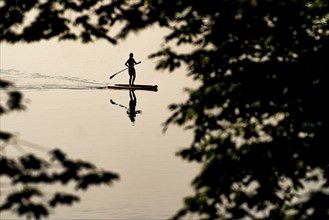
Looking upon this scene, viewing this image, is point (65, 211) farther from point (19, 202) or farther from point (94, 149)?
point (19, 202)

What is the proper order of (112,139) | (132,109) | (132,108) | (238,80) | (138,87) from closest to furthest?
1. (238,80)
2. (112,139)
3. (132,109)
4. (132,108)
5. (138,87)

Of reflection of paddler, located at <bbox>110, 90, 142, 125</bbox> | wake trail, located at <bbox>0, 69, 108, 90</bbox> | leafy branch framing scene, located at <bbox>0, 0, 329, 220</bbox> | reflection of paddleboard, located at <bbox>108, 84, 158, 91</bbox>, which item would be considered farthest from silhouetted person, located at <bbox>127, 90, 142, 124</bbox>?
leafy branch framing scene, located at <bbox>0, 0, 329, 220</bbox>

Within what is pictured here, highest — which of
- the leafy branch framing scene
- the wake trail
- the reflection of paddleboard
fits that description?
the wake trail

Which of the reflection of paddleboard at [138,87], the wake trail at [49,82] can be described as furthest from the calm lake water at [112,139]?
the reflection of paddleboard at [138,87]

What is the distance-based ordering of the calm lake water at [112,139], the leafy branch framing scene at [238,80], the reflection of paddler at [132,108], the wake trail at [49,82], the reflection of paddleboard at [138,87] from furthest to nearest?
the wake trail at [49,82] < the reflection of paddleboard at [138,87] < the reflection of paddler at [132,108] < the calm lake water at [112,139] < the leafy branch framing scene at [238,80]

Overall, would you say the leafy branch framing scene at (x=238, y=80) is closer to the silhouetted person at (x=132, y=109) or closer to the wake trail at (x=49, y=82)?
the silhouetted person at (x=132, y=109)

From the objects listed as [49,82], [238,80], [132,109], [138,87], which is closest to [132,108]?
[132,109]

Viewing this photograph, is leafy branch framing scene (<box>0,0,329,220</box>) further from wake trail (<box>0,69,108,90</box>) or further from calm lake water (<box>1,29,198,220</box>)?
wake trail (<box>0,69,108,90</box>)

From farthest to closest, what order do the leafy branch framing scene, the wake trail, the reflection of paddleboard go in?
the wake trail, the reflection of paddleboard, the leafy branch framing scene

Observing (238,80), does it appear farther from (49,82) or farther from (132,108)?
(49,82)

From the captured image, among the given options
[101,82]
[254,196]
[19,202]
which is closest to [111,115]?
[101,82]

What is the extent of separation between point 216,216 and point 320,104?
273 cm

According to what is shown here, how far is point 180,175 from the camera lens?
93.2 feet

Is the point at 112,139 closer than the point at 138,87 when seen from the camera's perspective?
Yes
